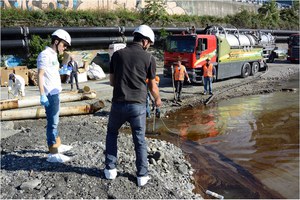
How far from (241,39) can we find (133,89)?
16.9m

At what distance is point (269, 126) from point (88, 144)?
606cm

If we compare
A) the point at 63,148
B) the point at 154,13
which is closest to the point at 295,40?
the point at 154,13

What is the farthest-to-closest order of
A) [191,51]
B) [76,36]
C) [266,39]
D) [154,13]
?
1. [154,13]
2. [266,39]
3. [76,36]
4. [191,51]

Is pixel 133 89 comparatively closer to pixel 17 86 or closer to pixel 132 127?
pixel 132 127

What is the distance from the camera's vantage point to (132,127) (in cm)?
448

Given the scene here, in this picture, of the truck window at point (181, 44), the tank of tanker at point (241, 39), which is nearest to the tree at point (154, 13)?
the tank of tanker at point (241, 39)

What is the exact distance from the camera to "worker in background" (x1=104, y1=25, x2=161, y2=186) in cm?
434

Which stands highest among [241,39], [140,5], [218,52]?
[140,5]

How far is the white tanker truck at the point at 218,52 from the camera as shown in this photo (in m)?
15.9

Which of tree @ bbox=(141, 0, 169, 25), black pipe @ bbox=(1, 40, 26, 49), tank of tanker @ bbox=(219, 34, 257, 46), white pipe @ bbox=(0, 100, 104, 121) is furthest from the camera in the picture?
tree @ bbox=(141, 0, 169, 25)

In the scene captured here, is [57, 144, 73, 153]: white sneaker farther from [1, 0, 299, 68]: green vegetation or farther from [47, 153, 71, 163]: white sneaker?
[1, 0, 299, 68]: green vegetation

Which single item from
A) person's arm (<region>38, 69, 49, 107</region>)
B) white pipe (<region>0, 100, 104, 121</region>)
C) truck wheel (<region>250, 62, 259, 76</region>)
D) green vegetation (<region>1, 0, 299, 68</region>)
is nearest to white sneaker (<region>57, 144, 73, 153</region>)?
person's arm (<region>38, 69, 49, 107</region>)

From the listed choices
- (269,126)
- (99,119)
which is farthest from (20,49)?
(269,126)

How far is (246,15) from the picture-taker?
37.0 m
